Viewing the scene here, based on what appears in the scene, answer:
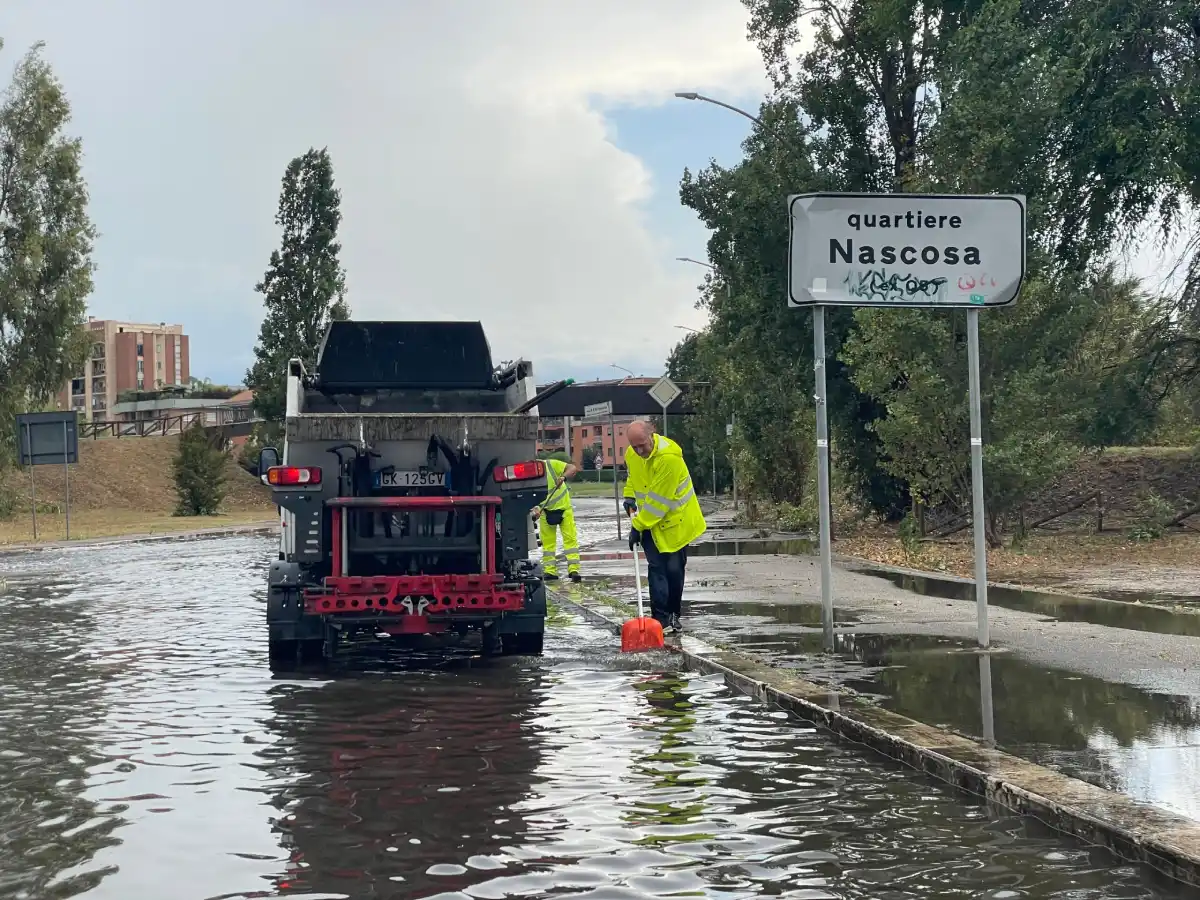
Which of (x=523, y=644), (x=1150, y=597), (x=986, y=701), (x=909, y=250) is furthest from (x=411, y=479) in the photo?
(x=1150, y=597)

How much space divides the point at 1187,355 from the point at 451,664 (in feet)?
53.9

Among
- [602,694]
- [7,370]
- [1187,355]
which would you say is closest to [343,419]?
[602,694]

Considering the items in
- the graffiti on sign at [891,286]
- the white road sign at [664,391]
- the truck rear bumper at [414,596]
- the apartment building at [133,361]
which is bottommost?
the truck rear bumper at [414,596]

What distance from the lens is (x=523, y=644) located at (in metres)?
12.1

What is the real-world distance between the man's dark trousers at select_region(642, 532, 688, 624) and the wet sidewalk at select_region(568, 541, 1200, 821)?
0.38 m

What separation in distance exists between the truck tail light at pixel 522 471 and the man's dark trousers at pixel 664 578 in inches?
69.1

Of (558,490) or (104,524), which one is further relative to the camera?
(104,524)

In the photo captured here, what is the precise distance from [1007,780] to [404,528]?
6155 mm

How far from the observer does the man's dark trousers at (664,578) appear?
41.5ft

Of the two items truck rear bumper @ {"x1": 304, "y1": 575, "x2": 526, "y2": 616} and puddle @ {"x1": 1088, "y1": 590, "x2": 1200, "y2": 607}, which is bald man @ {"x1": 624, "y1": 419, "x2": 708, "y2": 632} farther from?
puddle @ {"x1": 1088, "y1": 590, "x2": 1200, "y2": 607}

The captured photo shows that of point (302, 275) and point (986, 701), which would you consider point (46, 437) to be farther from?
point (986, 701)

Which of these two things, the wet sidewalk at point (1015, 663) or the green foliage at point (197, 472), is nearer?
the wet sidewalk at point (1015, 663)

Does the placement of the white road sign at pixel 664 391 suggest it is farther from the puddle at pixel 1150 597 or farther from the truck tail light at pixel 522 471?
the truck tail light at pixel 522 471

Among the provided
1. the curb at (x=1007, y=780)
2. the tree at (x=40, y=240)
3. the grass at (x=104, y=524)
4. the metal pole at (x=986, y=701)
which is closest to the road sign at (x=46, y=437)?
the grass at (x=104, y=524)
